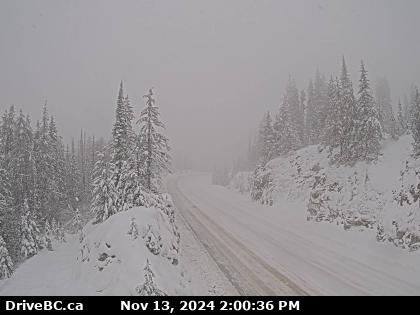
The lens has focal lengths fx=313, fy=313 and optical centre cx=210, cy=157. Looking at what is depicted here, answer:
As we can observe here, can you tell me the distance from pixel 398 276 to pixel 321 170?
2058cm

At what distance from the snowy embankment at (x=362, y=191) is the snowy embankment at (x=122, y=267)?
13.8 m

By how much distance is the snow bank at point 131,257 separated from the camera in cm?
1159

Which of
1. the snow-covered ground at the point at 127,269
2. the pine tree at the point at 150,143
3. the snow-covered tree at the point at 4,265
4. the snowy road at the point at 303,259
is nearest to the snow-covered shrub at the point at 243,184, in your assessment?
the snowy road at the point at 303,259

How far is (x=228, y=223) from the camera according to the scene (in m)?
28.7

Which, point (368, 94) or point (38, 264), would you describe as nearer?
point (38, 264)

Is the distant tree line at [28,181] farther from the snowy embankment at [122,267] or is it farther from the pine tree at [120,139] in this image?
the snowy embankment at [122,267]

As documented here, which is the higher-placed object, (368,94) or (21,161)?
(368,94)

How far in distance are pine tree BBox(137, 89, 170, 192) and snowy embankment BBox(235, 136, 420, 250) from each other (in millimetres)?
14628

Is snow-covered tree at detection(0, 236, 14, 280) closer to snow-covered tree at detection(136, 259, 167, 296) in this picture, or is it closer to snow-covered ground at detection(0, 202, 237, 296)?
snow-covered ground at detection(0, 202, 237, 296)

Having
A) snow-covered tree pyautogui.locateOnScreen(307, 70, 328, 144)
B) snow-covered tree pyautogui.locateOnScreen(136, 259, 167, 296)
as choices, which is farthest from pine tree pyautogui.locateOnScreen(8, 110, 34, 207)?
snow-covered tree pyautogui.locateOnScreen(307, 70, 328, 144)

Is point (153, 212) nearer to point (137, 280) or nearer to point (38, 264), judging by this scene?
point (137, 280)

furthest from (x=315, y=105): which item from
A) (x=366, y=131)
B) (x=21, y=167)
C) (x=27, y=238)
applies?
(x=27, y=238)
